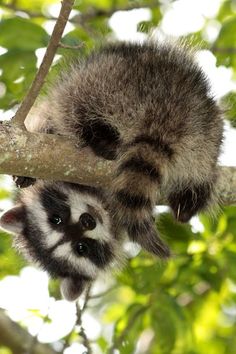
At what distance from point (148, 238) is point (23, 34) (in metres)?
1.61

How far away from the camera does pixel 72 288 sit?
5793mm

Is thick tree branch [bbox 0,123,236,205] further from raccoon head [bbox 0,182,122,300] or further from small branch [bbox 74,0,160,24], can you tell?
small branch [bbox 74,0,160,24]

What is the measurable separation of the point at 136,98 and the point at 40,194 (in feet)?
4.35

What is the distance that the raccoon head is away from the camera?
17.7 feet

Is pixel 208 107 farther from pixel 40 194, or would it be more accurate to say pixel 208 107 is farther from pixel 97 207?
pixel 40 194

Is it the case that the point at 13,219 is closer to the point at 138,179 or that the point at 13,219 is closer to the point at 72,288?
the point at 72,288

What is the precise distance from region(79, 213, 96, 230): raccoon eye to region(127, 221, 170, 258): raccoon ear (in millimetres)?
665

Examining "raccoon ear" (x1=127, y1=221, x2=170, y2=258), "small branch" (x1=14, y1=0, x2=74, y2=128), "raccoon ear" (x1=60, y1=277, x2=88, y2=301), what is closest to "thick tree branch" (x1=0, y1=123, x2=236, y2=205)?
"small branch" (x1=14, y1=0, x2=74, y2=128)

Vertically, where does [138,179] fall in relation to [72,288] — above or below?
above

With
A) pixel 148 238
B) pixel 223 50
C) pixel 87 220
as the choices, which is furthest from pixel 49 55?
pixel 223 50

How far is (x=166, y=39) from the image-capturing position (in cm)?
529

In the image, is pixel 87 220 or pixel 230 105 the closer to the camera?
pixel 87 220

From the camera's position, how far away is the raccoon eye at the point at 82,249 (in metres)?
5.54

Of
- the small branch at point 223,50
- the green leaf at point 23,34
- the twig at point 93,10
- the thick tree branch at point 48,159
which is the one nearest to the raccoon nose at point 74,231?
the thick tree branch at point 48,159
